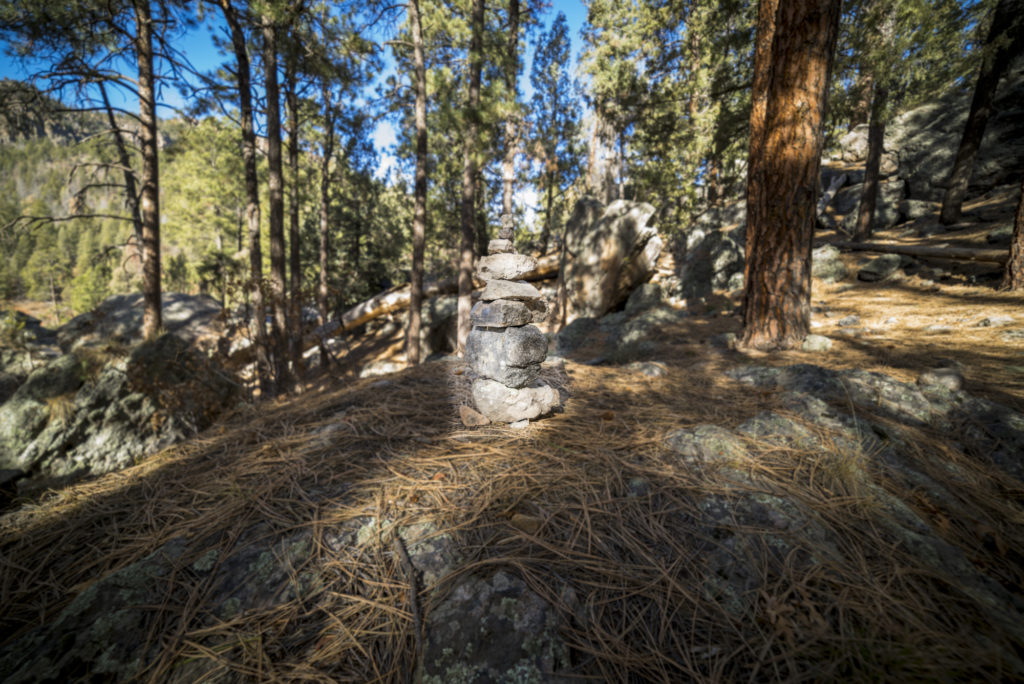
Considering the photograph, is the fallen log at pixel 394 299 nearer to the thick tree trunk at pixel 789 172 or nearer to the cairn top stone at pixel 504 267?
the thick tree trunk at pixel 789 172

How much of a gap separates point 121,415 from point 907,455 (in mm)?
5786

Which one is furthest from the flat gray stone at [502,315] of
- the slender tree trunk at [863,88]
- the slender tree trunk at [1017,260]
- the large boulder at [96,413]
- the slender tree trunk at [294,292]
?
the slender tree trunk at [863,88]

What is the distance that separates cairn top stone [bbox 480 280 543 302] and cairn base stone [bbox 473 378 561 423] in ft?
1.95

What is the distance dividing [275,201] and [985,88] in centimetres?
1630

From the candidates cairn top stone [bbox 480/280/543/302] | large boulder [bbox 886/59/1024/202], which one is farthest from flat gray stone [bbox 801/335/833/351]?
large boulder [bbox 886/59/1024/202]

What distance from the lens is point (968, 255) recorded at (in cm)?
586

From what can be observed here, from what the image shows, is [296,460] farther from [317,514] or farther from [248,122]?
[248,122]

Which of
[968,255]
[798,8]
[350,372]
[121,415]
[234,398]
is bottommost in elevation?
[350,372]

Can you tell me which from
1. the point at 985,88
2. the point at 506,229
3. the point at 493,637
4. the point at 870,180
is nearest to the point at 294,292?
the point at 506,229

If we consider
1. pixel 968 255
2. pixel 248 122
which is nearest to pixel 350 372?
pixel 248 122

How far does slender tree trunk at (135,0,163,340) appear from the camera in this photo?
645 cm

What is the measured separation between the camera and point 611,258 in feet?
34.3

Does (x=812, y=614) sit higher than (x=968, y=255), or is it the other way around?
(x=968, y=255)

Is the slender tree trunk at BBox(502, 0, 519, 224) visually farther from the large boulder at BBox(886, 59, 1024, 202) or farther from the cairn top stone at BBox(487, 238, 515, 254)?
the large boulder at BBox(886, 59, 1024, 202)
